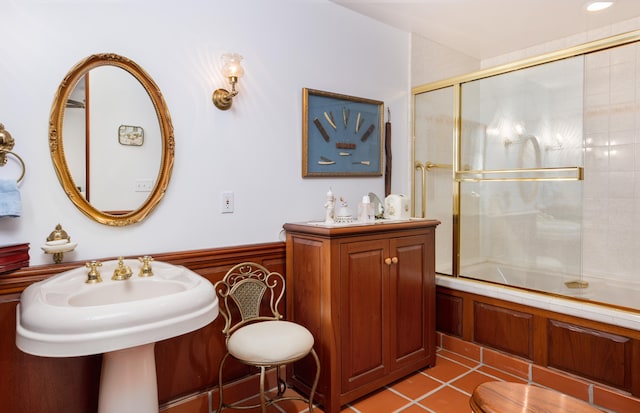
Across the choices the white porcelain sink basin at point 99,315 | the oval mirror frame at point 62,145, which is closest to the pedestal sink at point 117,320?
the white porcelain sink basin at point 99,315

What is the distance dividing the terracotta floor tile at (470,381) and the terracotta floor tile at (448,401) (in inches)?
2.6

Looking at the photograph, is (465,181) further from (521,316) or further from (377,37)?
(377,37)

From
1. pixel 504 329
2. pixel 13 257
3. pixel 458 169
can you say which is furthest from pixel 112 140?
pixel 504 329

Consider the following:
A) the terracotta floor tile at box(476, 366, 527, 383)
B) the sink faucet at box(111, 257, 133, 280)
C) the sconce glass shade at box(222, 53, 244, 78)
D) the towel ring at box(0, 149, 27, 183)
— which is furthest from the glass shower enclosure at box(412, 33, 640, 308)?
the towel ring at box(0, 149, 27, 183)

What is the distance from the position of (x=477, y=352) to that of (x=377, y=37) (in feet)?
7.81

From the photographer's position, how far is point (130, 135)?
179 centimetres

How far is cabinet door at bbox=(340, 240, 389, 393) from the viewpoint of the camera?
6.55 ft

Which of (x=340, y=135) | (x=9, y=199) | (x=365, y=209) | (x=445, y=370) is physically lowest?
(x=445, y=370)

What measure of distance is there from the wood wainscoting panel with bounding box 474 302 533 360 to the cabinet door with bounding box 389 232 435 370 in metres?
0.35

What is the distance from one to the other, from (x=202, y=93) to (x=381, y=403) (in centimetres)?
197

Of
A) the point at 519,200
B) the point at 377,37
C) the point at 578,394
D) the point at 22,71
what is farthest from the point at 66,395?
the point at 519,200

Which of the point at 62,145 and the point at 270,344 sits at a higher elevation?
the point at 62,145

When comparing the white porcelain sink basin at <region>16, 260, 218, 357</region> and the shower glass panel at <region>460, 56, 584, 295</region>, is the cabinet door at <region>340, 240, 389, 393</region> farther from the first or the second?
the shower glass panel at <region>460, 56, 584, 295</region>

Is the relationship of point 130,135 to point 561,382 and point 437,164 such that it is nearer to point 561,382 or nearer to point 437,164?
point 437,164
